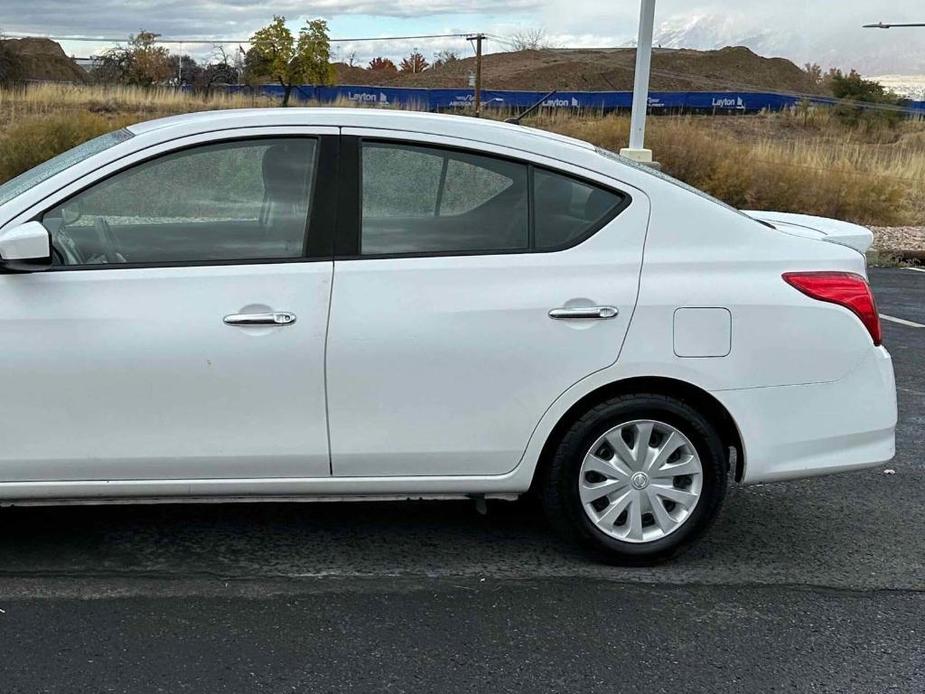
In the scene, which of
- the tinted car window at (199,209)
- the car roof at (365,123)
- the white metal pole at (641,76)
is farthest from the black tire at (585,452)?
the white metal pole at (641,76)

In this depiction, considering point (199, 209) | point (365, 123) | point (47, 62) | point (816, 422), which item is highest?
point (47, 62)

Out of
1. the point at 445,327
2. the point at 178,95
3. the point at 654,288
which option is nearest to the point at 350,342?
the point at 445,327

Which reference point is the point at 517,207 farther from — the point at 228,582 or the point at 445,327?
the point at 228,582

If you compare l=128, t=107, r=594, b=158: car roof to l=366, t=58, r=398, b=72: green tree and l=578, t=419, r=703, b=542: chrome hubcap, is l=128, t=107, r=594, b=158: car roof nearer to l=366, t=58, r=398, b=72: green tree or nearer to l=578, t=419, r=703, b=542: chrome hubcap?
l=578, t=419, r=703, b=542: chrome hubcap

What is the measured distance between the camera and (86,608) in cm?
369

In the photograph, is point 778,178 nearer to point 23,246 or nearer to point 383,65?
point 23,246

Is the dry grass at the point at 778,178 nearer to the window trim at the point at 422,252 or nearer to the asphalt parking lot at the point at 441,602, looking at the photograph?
the asphalt parking lot at the point at 441,602

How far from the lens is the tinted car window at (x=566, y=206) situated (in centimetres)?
394

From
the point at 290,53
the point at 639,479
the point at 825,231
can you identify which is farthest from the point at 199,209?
the point at 290,53

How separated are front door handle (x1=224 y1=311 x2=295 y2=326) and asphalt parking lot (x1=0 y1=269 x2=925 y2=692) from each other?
3.30 ft

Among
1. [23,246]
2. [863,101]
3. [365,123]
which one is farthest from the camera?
[863,101]

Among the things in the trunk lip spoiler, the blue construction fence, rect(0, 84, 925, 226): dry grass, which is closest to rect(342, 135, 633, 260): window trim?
the trunk lip spoiler

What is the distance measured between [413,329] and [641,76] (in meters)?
9.41

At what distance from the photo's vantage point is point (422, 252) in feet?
12.7
